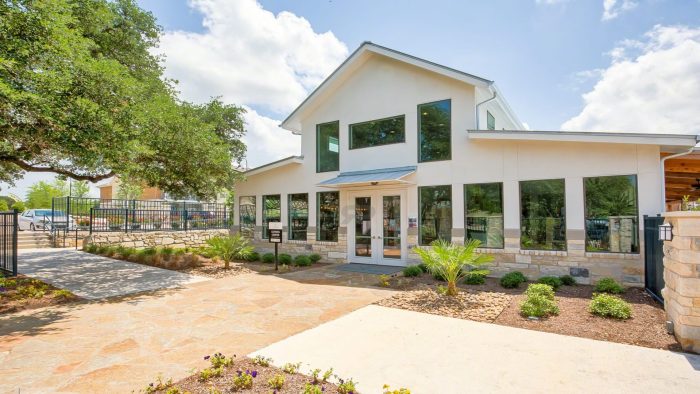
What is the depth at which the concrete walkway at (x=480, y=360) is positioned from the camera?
3.53 m

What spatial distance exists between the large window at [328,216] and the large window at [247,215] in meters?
3.63

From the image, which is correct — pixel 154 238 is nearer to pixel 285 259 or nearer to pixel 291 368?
pixel 285 259

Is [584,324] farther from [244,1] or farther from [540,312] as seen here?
[244,1]

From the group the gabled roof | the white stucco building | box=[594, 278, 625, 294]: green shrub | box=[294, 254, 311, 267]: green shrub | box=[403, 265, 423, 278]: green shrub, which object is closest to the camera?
box=[594, 278, 625, 294]: green shrub

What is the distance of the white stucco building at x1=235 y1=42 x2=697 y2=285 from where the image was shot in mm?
7965

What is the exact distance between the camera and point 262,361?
3998 millimetres

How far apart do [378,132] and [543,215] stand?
571 cm

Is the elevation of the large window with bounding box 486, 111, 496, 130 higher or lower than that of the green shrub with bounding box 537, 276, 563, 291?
higher

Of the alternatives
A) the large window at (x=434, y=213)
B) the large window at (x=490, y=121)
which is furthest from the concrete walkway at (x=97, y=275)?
the large window at (x=490, y=121)

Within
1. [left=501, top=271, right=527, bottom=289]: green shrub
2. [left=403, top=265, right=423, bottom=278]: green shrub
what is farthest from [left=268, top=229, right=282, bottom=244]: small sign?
[left=501, top=271, right=527, bottom=289]: green shrub

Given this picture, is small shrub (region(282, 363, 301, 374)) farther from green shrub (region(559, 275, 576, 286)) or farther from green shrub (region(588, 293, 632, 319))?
green shrub (region(559, 275, 576, 286))

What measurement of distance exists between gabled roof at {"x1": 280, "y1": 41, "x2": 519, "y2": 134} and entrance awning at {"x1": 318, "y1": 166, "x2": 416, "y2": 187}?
300 centimetres

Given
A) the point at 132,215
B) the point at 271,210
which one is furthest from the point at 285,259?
the point at 132,215

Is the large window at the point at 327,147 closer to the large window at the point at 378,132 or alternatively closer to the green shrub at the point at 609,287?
the large window at the point at 378,132
